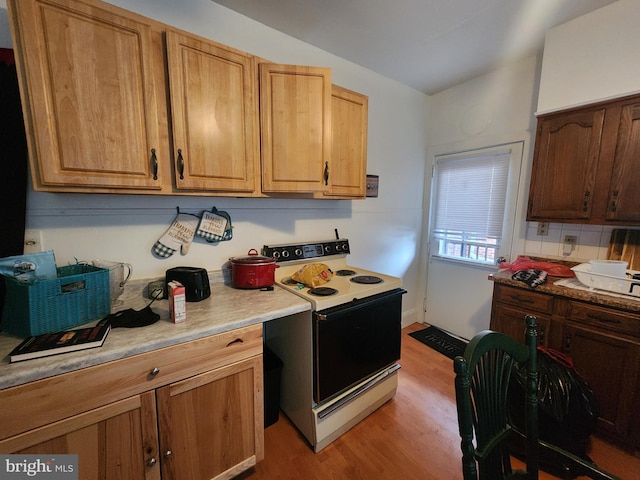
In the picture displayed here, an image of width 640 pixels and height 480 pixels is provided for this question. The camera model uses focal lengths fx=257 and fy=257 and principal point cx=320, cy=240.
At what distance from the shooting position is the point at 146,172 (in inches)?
48.0

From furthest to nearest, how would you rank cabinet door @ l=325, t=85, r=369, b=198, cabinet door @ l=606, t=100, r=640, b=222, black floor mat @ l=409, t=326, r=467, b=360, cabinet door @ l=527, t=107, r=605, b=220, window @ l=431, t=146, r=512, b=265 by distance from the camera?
black floor mat @ l=409, t=326, r=467, b=360 < window @ l=431, t=146, r=512, b=265 < cabinet door @ l=325, t=85, r=369, b=198 < cabinet door @ l=527, t=107, r=605, b=220 < cabinet door @ l=606, t=100, r=640, b=222

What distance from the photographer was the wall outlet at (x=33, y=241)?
1235 mm

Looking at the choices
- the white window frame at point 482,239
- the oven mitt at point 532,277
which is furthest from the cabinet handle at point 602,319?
the white window frame at point 482,239

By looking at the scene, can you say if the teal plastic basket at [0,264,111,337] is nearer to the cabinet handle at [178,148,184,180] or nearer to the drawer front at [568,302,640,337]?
the cabinet handle at [178,148,184,180]

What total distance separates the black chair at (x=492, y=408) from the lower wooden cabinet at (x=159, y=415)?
0.89 metres

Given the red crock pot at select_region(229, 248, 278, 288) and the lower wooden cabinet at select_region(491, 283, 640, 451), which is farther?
the red crock pot at select_region(229, 248, 278, 288)

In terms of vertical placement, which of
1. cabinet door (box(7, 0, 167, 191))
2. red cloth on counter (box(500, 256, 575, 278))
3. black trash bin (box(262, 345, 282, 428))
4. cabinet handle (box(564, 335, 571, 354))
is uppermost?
cabinet door (box(7, 0, 167, 191))

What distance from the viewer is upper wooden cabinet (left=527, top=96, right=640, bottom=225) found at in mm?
1590

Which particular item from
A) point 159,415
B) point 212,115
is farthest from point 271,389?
point 212,115

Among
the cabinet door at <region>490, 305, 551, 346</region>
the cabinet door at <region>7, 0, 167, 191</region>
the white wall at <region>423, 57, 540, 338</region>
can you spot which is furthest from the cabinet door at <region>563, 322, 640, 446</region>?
the cabinet door at <region>7, 0, 167, 191</region>

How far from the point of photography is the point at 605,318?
1507mm

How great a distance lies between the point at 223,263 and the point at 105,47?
1.21 meters

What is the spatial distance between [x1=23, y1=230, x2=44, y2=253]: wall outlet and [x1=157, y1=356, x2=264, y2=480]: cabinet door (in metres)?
0.96

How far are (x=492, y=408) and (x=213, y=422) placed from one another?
112cm
